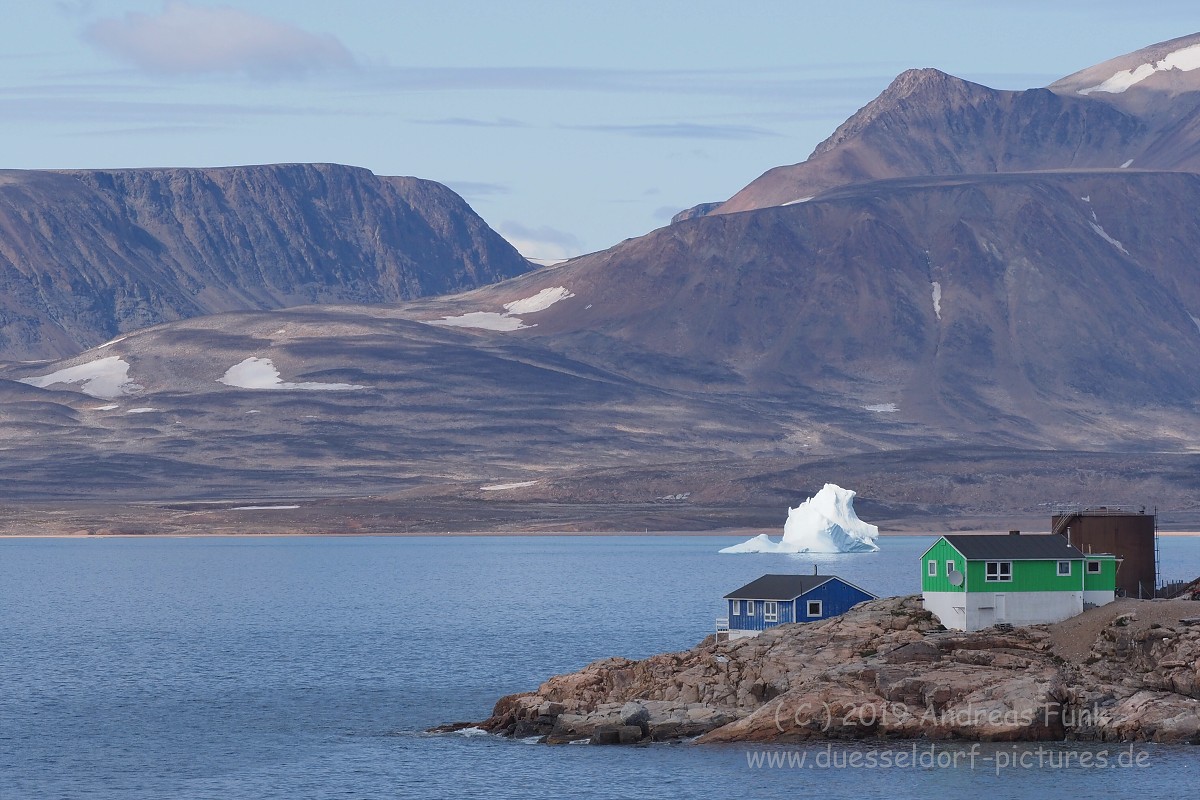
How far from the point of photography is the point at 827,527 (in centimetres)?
18550

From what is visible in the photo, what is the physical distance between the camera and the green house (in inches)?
2712

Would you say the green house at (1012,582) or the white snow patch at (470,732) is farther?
the white snow patch at (470,732)

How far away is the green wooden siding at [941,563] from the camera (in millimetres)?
69312

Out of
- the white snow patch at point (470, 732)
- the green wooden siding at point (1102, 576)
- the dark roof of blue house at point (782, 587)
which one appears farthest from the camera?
the dark roof of blue house at point (782, 587)

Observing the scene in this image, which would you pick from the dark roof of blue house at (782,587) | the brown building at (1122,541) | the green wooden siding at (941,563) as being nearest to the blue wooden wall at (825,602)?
the dark roof of blue house at (782,587)

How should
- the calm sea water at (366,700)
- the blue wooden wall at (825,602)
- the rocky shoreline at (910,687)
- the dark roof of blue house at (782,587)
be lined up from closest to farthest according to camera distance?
the calm sea water at (366,700) → the rocky shoreline at (910,687) → the blue wooden wall at (825,602) → the dark roof of blue house at (782,587)

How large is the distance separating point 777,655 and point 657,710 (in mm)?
4467

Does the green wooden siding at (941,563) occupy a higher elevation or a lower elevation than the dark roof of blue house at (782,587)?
higher

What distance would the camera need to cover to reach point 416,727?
242 feet

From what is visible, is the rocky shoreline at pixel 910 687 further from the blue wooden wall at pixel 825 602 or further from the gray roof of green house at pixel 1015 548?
the blue wooden wall at pixel 825 602

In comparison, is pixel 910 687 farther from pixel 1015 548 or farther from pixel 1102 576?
pixel 1102 576

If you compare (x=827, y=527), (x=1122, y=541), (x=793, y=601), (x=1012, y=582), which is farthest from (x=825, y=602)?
(x=827, y=527)

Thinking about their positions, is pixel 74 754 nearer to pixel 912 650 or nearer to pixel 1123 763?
pixel 912 650

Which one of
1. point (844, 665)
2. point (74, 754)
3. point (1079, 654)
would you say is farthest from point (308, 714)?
point (1079, 654)
